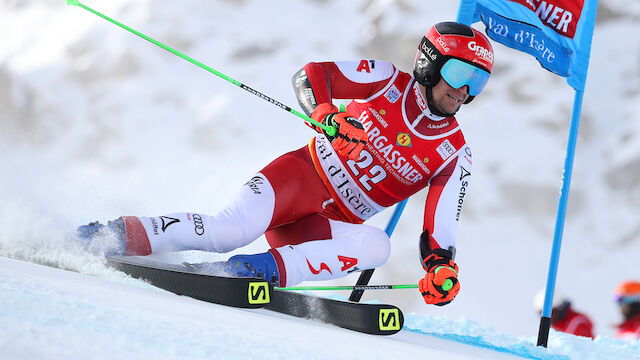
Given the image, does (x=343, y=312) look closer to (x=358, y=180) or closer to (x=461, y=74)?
(x=358, y=180)

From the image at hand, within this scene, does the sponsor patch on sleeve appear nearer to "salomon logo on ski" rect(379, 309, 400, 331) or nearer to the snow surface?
"salomon logo on ski" rect(379, 309, 400, 331)

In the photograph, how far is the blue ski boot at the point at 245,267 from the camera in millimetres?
2799

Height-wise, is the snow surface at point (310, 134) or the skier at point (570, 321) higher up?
the snow surface at point (310, 134)

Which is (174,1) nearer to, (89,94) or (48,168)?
(89,94)

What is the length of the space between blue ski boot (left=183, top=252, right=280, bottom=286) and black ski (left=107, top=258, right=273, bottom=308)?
0.27 metres

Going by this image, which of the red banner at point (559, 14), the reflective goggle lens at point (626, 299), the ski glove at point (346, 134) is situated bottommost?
the reflective goggle lens at point (626, 299)

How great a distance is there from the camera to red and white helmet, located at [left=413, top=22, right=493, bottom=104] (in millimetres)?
3164

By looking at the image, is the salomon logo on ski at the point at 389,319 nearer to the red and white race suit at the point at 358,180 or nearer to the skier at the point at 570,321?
the red and white race suit at the point at 358,180

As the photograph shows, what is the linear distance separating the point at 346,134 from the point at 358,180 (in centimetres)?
47

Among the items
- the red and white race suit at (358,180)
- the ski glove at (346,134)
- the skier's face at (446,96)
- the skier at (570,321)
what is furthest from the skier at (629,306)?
the ski glove at (346,134)

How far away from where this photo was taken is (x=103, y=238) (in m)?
2.70

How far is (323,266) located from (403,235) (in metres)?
31.4

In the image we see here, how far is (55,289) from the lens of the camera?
64.4 inches

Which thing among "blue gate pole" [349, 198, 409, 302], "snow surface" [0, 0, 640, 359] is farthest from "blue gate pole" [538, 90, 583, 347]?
"snow surface" [0, 0, 640, 359]
